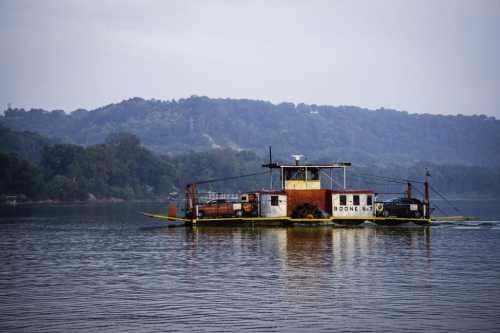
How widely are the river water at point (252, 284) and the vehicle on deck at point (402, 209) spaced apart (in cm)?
1126

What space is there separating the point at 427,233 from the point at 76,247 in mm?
35982

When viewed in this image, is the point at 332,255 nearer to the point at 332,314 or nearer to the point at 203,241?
the point at 203,241

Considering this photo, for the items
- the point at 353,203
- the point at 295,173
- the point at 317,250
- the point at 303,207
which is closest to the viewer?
the point at 317,250

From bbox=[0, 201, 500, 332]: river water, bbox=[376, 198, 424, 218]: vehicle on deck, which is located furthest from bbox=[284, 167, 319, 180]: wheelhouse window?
bbox=[0, 201, 500, 332]: river water

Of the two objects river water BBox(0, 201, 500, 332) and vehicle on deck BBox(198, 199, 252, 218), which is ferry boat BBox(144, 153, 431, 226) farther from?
river water BBox(0, 201, 500, 332)

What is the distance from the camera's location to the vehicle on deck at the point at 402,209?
85062mm

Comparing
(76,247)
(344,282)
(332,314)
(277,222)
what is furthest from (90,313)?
(277,222)

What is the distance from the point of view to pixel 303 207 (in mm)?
83125

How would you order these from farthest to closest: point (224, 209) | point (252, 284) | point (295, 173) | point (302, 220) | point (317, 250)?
point (295, 173) < point (224, 209) < point (302, 220) < point (317, 250) < point (252, 284)

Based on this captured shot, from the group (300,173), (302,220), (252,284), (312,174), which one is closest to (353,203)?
(312,174)

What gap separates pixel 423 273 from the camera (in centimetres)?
4706

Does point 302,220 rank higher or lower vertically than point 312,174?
lower

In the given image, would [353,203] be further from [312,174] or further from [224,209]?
[224,209]

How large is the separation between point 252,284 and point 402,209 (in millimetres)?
46059
